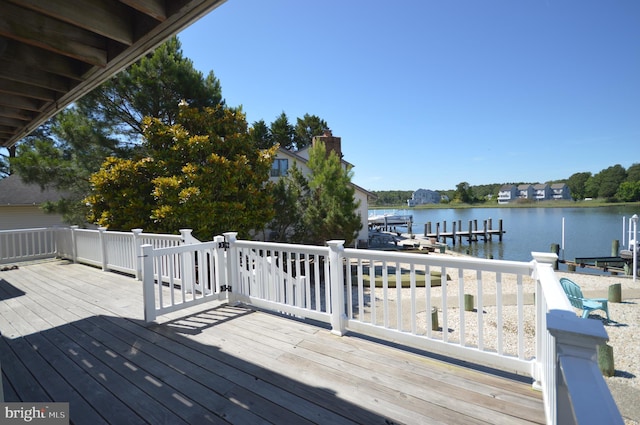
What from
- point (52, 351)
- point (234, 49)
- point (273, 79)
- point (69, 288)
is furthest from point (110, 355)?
point (273, 79)

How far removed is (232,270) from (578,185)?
83279 millimetres

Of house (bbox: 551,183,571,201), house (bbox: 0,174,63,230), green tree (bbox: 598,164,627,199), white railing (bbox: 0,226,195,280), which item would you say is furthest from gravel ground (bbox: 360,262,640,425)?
house (bbox: 551,183,571,201)

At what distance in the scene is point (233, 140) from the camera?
8.84 metres

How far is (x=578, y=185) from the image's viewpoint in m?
65.4

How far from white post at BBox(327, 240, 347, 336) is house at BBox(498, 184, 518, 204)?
266ft

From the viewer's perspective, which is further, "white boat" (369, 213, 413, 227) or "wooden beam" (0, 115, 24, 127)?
"white boat" (369, 213, 413, 227)

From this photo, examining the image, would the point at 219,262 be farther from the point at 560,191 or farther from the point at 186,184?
the point at 560,191

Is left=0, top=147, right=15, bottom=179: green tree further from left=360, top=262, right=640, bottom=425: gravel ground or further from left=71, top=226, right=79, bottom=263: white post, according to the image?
left=360, top=262, right=640, bottom=425: gravel ground

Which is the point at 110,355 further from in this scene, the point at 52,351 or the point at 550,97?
the point at 550,97

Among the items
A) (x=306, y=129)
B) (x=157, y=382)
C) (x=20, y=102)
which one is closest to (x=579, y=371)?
(x=157, y=382)

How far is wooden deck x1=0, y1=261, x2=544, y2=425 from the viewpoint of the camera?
196 cm

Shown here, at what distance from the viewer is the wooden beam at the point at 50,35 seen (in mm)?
1696

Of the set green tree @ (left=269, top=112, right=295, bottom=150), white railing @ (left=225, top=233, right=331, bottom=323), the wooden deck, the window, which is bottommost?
the wooden deck

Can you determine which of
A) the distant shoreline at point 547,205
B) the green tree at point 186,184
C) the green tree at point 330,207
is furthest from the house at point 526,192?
the green tree at point 186,184
